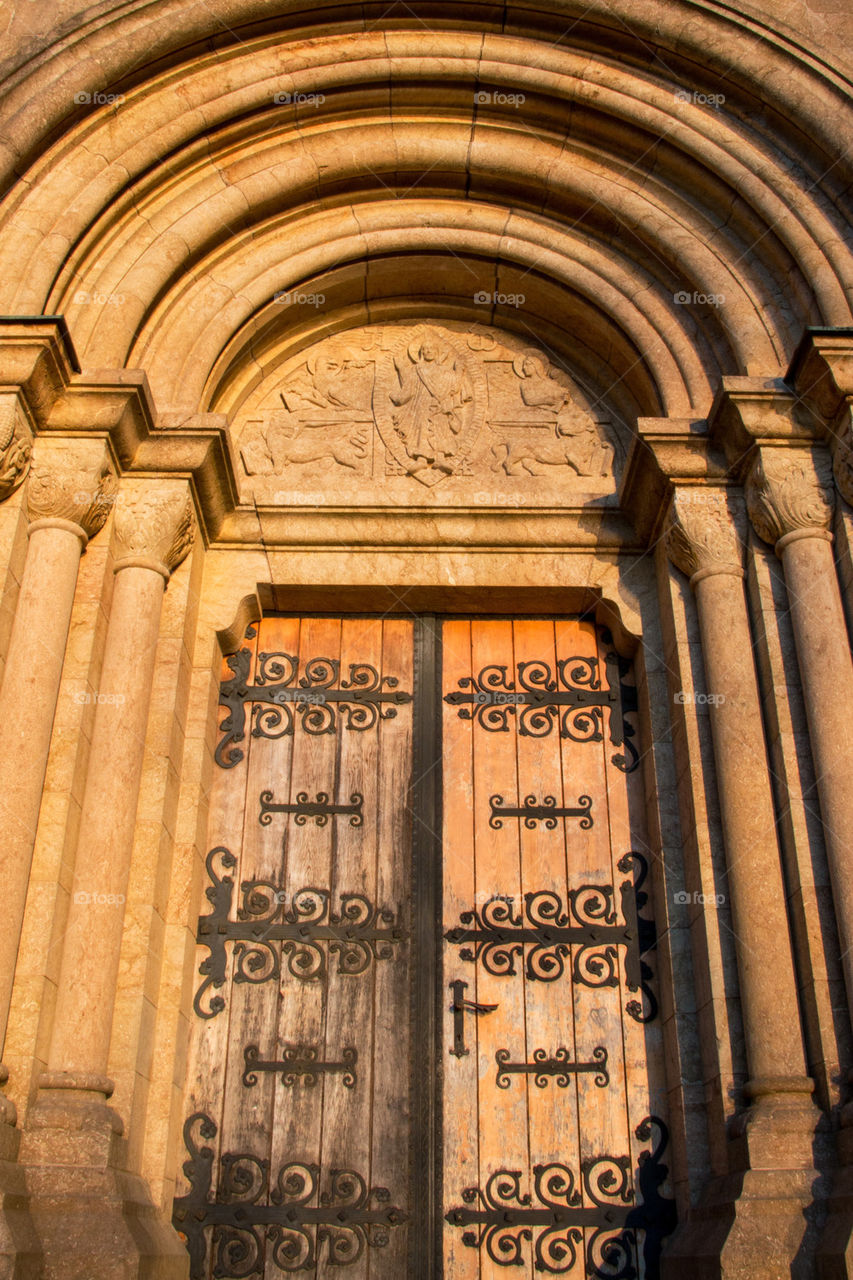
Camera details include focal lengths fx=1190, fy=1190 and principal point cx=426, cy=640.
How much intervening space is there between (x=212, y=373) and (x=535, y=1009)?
10.5 feet

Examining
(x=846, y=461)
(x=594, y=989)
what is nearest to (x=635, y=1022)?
(x=594, y=989)

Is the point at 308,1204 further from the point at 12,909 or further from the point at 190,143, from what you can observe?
the point at 190,143

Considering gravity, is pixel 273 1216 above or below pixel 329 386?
below

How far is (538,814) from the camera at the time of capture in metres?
5.30

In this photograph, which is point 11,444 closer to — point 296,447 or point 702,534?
point 296,447

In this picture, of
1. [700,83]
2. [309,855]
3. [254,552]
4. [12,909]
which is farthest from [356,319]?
[12,909]

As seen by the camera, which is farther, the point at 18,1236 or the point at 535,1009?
the point at 535,1009

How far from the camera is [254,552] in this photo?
18.4ft

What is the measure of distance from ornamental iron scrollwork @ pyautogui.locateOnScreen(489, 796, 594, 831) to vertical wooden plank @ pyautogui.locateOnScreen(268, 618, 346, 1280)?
0.72 m

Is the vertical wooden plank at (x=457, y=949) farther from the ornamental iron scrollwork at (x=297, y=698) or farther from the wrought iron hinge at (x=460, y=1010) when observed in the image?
the ornamental iron scrollwork at (x=297, y=698)

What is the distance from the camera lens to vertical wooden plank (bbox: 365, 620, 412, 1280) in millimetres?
4641

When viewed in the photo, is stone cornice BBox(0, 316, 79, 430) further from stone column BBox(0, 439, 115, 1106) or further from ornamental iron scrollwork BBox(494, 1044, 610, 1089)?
ornamental iron scrollwork BBox(494, 1044, 610, 1089)

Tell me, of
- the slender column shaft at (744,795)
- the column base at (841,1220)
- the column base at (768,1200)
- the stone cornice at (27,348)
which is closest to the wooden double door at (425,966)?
the column base at (768,1200)

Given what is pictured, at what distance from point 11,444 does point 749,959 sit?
344 centimetres
